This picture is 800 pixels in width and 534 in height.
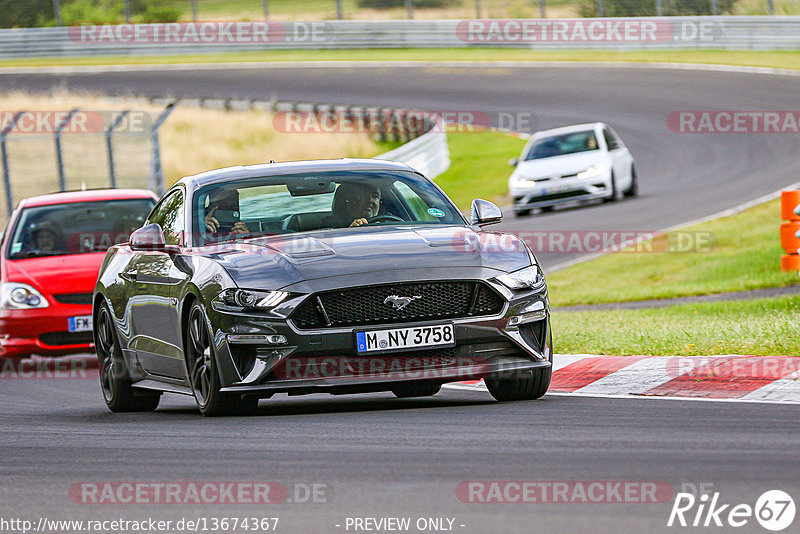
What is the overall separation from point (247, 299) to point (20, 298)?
661cm

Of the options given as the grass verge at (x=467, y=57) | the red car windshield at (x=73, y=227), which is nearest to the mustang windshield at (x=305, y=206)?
the red car windshield at (x=73, y=227)

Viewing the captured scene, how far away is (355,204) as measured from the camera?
349 inches

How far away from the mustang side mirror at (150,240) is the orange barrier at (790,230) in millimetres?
7637

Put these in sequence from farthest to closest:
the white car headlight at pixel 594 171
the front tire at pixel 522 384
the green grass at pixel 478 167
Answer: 1. the green grass at pixel 478 167
2. the white car headlight at pixel 594 171
3. the front tire at pixel 522 384

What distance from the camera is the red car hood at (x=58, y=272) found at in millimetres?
13750

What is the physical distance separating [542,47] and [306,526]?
146 feet

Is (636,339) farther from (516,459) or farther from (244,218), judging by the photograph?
(516,459)

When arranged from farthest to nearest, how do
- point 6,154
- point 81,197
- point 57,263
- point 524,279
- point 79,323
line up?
point 6,154, point 81,197, point 57,263, point 79,323, point 524,279

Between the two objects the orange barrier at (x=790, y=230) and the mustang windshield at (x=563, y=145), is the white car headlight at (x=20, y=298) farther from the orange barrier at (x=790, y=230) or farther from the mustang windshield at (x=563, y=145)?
the mustang windshield at (x=563, y=145)

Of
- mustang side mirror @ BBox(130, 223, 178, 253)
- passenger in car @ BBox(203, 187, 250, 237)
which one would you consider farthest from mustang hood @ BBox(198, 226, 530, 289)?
mustang side mirror @ BBox(130, 223, 178, 253)

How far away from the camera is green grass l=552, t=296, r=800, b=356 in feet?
31.8

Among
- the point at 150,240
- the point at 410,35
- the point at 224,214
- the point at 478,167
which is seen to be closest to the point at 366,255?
the point at 224,214

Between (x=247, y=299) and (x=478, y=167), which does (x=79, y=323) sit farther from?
(x=478, y=167)

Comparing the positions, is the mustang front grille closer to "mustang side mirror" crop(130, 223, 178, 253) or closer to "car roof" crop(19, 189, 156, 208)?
"mustang side mirror" crop(130, 223, 178, 253)
